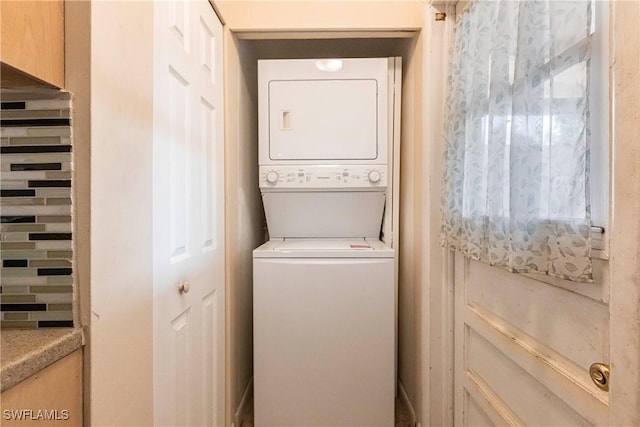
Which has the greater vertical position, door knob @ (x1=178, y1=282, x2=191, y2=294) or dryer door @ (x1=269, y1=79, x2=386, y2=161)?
dryer door @ (x1=269, y1=79, x2=386, y2=161)

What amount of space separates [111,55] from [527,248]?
1114 millimetres

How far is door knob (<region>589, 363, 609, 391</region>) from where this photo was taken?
2.20ft

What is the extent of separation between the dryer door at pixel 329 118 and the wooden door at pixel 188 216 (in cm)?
44

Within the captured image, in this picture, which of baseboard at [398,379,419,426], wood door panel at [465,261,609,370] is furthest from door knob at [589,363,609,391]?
baseboard at [398,379,419,426]

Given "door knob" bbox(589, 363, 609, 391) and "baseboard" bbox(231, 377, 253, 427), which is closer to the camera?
"door knob" bbox(589, 363, 609, 391)

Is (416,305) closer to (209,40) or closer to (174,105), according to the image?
(174,105)

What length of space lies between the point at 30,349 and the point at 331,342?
4.26 feet

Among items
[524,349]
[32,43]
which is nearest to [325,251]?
[524,349]

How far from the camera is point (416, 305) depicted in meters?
1.70

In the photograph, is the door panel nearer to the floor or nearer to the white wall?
the floor

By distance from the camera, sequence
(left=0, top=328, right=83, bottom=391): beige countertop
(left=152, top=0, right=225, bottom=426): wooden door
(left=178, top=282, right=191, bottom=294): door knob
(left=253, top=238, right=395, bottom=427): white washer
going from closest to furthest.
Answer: (left=0, top=328, right=83, bottom=391): beige countertop
(left=152, top=0, right=225, bottom=426): wooden door
(left=178, top=282, right=191, bottom=294): door knob
(left=253, top=238, right=395, bottom=427): white washer

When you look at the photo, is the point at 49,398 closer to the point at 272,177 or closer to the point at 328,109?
the point at 272,177

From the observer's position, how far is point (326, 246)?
5.81 feet

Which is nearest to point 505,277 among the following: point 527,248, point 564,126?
point 527,248
